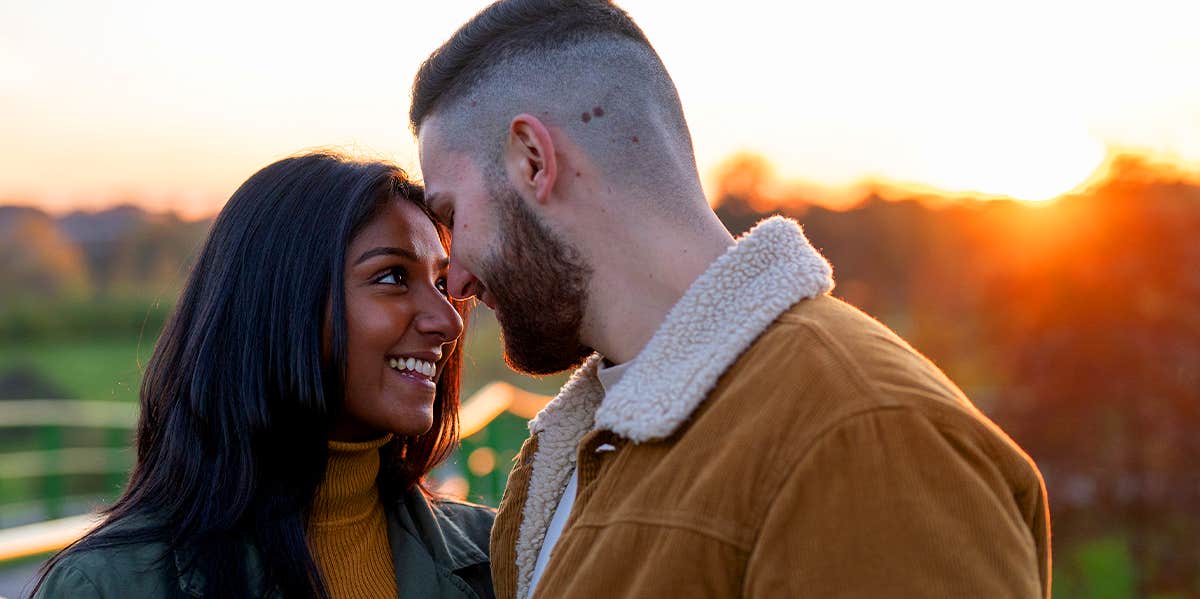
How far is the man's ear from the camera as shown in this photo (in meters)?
2.29

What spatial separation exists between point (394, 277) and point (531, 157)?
78 cm

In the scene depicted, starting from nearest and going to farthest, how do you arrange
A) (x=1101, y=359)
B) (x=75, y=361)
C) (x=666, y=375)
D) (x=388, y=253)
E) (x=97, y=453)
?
(x=666, y=375) → (x=388, y=253) → (x=1101, y=359) → (x=97, y=453) → (x=75, y=361)

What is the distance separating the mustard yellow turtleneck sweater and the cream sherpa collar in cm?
104

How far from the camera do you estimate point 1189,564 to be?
24.9 ft

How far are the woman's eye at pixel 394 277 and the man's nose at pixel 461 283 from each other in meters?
0.36

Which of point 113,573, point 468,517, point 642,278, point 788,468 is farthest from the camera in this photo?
point 468,517

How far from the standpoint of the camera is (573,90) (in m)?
2.35

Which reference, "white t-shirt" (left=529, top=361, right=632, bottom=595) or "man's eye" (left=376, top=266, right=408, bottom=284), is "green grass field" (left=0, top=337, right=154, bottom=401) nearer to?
"man's eye" (left=376, top=266, right=408, bottom=284)

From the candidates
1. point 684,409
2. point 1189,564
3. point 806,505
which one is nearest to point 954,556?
point 806,505

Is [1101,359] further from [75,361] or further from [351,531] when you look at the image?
[75,361]

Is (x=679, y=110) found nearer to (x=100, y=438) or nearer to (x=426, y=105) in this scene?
(x=426, y=105)

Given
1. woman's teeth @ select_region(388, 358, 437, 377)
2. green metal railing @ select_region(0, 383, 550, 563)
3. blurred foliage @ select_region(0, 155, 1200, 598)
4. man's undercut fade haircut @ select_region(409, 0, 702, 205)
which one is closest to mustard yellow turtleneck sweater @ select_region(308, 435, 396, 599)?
woman's teeth @ select_region(388, 358, 437, 377)

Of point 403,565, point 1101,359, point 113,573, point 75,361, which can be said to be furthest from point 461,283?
point 75,361

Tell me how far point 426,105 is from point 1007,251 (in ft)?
21.8
